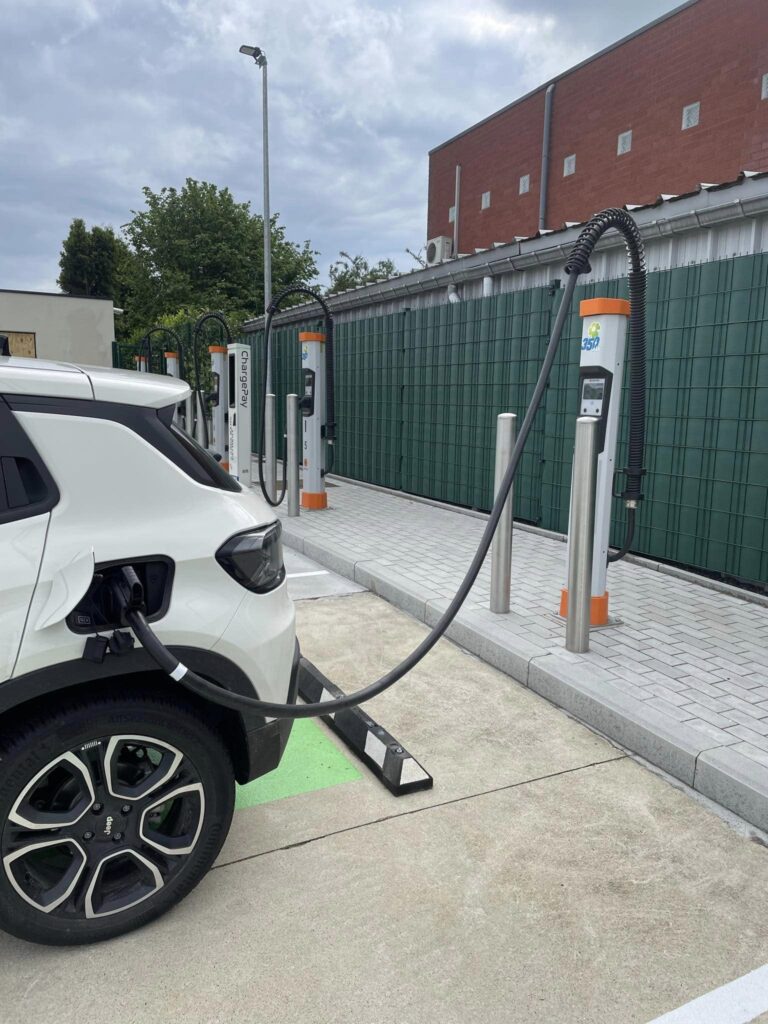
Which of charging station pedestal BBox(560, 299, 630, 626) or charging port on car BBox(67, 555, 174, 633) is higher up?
charging station pedestal BBox(560, 299, 630, 626)

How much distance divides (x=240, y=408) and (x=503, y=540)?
6938 millimetres

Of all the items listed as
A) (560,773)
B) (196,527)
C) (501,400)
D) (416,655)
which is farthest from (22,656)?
(501,400)

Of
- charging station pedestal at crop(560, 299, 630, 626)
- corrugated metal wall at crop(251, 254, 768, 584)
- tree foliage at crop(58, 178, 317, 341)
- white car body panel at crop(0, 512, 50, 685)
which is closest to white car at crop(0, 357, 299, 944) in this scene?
white car body panel at crop(0, 512, 50, 685)

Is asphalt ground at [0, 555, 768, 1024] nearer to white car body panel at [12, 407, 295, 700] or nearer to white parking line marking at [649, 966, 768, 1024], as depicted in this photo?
white parking line marking at [649, 966, 768, 1024]

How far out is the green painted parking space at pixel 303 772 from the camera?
3.06 m

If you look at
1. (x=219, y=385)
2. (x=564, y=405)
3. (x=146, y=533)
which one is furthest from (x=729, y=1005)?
(x=219, y=385)

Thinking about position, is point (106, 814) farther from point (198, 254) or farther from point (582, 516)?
point (198, 254)

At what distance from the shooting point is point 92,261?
2151 inches

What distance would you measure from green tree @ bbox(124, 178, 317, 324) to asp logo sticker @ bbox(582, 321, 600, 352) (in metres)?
31.5

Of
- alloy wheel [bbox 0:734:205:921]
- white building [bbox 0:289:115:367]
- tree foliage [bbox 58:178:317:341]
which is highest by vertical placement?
tree foliage [bbox 58:178:317:341]

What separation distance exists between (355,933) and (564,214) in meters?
24.2

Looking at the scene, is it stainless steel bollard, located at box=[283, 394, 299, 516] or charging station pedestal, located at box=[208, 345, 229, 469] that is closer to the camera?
stainless steel bollard, located at box=[283, 394, 299, 516]

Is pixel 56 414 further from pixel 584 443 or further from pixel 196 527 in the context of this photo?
pixel 584 443

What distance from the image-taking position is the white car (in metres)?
1.99
